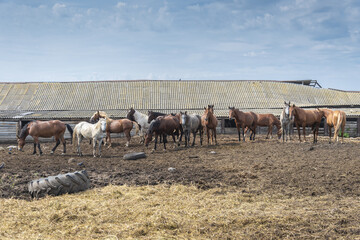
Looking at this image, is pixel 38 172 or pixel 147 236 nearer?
pixel 147 236

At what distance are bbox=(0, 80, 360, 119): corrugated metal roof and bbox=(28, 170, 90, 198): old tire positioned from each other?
2400 centimetres

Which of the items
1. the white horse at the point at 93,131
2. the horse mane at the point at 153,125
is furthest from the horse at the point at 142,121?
the white horse at the point at 93,131

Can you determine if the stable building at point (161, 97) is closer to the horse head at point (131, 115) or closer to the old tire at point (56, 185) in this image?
the horse head at point (131, 115)

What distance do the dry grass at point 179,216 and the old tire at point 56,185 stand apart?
0.96 feet

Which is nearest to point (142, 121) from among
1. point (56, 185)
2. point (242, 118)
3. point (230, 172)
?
point (242, 118)

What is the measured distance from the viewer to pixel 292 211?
22.0 ft

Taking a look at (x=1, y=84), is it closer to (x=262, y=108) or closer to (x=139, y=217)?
(x=262, y=108)

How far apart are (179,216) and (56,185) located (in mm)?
3559

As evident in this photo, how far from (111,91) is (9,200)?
3094 cm

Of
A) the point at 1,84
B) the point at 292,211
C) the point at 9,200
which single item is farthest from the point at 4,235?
the point at 1,84

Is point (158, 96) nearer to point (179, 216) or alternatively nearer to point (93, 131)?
point (93, 131)

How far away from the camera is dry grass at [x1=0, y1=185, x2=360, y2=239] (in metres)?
5.65

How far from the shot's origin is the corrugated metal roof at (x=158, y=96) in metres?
35.1

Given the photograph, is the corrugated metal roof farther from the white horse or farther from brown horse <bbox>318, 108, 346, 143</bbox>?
the white horse
